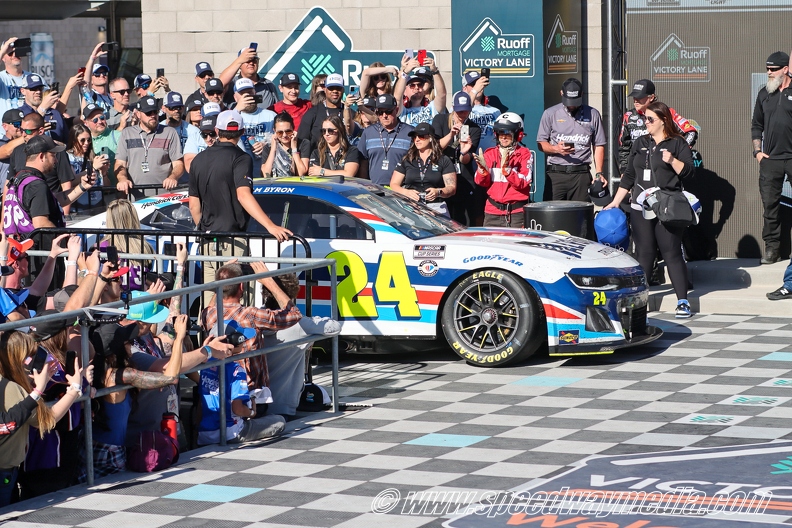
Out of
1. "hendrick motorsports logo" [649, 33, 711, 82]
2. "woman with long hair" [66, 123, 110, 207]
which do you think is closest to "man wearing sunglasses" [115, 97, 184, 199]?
"woman with long hair" [66, 123, 110, 207]

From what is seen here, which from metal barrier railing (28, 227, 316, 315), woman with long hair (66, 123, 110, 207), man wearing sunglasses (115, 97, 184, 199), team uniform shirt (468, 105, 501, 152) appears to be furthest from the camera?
team uniform shirt (468, 105, 501, 152)

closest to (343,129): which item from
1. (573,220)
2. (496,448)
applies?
(573,220)

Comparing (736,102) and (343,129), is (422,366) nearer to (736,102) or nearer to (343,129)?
(343,129)

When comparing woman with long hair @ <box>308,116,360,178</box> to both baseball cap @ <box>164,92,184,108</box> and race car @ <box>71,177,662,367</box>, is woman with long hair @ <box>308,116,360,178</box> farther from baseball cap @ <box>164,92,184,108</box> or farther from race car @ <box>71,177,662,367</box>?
baseball cap @ <box>164,92,184,108</box>

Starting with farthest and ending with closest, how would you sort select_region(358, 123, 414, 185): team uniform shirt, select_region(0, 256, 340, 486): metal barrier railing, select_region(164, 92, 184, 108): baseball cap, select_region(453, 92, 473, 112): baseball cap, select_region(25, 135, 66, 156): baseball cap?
select_region(164, 92, 184, 108): baseball cap, select_region(453, 92, 473, 112): baseball cap, select_region(358, 123, 414, 185): team uniform shirt, select_region(25, 135, 66, 156): baseball cap, select_region(0, 256, 340, 486): metal barrier railing

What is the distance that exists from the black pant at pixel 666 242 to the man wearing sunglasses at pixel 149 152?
16.9 ft

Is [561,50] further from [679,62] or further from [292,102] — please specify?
[292,102]

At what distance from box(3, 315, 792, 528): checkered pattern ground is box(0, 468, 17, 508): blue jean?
0.30 m

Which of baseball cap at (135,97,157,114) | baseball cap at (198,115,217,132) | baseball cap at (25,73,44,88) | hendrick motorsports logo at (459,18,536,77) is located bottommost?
baseball cap at (198,115,217,132)

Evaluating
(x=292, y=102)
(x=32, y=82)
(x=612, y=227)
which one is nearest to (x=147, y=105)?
(x=32, y=82)

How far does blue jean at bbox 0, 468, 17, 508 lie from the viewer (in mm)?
7512

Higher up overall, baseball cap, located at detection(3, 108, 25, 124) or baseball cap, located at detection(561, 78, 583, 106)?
baseball cap, located at detection(561, 78, 583, 106)

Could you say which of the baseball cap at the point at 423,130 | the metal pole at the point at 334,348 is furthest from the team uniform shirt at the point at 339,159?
the metal pole at the point at 334,348

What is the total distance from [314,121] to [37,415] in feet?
27.3
